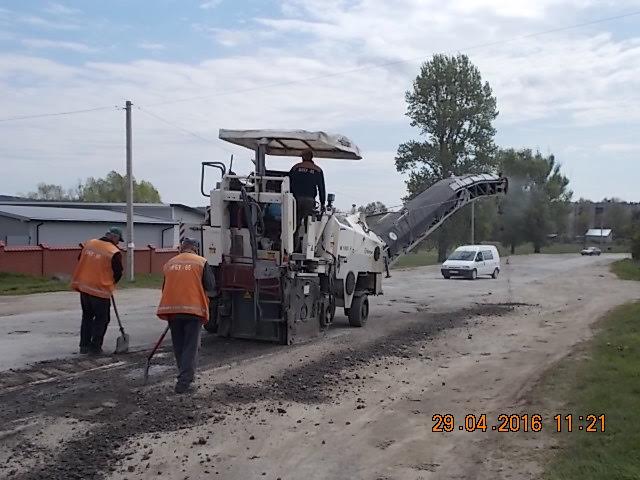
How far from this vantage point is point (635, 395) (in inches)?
297

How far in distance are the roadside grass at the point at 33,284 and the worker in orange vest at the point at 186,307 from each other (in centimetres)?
1673

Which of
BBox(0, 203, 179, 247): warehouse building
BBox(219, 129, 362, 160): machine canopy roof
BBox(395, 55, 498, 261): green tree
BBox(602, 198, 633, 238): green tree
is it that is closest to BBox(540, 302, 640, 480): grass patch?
BBox(219, 129, 362, 160): machine canopy roof

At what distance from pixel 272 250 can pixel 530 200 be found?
32.5 metres

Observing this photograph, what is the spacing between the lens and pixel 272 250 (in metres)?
11.4

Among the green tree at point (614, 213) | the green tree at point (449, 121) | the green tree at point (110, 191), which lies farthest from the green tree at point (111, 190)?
the green tree at point (614, 213)

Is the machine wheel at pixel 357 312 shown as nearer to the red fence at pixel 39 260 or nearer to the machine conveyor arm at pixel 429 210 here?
the machine conveyor arm at pixel 429 210

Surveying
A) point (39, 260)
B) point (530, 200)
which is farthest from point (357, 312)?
point (530, 200)

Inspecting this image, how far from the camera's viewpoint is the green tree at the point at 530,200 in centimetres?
4098

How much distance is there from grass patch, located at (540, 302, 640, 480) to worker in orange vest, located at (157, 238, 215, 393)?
3858 millimetres

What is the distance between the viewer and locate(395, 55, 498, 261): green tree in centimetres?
6069

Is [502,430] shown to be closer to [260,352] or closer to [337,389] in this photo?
[337,389]

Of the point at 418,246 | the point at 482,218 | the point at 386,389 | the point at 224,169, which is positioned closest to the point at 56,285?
the point at 418,246

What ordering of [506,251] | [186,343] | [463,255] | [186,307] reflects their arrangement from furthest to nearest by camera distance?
[506,251], [463,255], [186,343], [186,307]

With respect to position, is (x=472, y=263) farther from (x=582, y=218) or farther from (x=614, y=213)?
(x=614, y=213)
